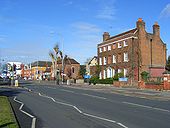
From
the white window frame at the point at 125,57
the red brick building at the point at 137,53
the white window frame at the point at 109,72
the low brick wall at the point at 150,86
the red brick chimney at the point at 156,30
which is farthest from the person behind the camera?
the white window frame at the point at 109,72

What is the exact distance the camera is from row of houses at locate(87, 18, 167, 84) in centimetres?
5847

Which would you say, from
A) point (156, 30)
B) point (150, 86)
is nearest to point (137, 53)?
point (156, 30)

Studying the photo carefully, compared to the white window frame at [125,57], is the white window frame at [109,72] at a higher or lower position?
lower

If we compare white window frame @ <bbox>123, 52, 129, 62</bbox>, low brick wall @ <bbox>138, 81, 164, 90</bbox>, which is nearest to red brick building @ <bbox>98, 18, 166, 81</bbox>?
white window frame @ <bbox>123, 52, 129, 62</bbox>

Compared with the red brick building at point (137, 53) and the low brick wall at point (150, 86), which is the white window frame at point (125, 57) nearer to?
the red brick building at point (137, 53)

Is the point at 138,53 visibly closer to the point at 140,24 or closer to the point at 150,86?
the point at 140,24

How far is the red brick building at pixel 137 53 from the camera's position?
2302 inches

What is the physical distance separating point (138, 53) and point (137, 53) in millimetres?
206

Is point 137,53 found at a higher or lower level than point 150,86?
higher

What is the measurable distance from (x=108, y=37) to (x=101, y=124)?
6376cm

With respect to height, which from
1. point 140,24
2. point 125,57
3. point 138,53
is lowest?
point 125,57

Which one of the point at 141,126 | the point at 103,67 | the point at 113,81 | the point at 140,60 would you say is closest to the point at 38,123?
the point at 141,126

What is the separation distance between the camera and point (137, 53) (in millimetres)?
58688

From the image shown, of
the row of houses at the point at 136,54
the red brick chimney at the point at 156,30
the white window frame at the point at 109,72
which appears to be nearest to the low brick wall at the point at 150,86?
the row of houses at the point at 136,54
